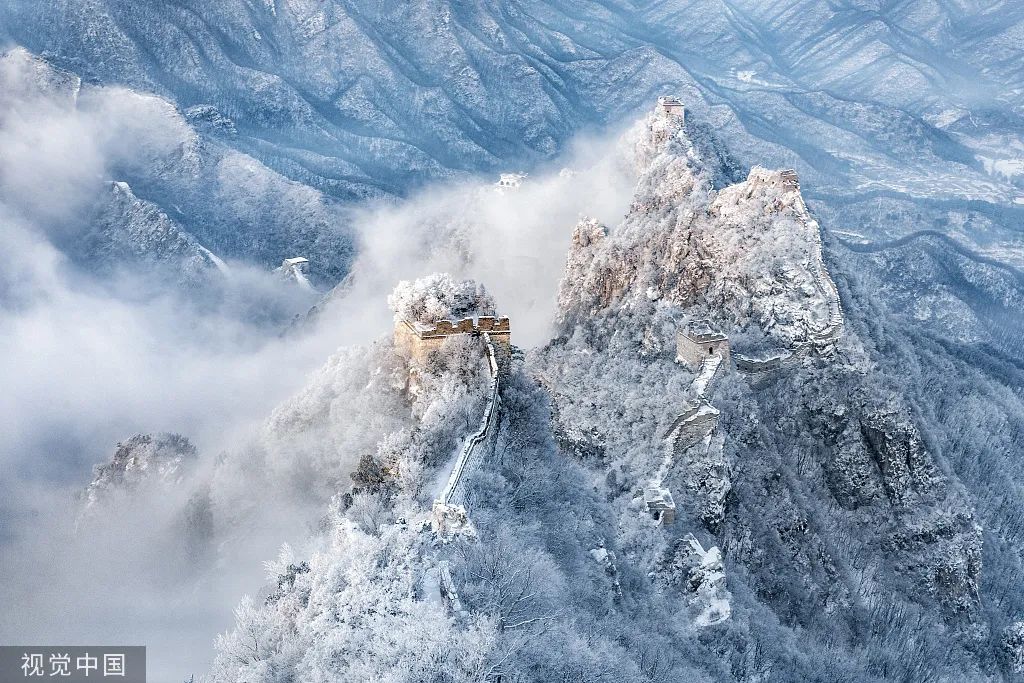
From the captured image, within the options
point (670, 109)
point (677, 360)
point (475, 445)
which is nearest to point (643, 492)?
point (475, 445)

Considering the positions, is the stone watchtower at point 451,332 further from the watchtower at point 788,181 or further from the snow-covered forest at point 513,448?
the watchtower at point 788,181

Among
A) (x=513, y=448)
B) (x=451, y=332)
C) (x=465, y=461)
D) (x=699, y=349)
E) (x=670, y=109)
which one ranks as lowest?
(x=465, y=461)

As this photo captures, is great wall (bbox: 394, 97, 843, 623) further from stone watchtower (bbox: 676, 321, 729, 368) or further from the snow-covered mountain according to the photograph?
the snow-covered mountain

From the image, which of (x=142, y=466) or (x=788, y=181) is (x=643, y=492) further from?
(x=788, y=181)

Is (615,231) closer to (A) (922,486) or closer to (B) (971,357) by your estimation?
(A) (922,486)

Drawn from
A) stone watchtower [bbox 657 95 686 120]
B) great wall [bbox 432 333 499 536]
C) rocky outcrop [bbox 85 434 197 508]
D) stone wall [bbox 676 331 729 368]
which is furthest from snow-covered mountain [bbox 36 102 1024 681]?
stone watchtower [bbox 657 95 686 120]

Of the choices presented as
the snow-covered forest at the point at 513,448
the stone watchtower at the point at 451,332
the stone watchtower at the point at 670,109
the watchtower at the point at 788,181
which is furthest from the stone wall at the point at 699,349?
the stone watchtower at the point at 670,109

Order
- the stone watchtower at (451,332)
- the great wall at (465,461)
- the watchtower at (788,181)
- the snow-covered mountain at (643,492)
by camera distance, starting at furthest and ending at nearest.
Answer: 1. the watchtower at (788,181)
2. the stone watchtower at (451,332)
3. the great wall at (465,461)
4. the snow-covered mountain at (643,492)
